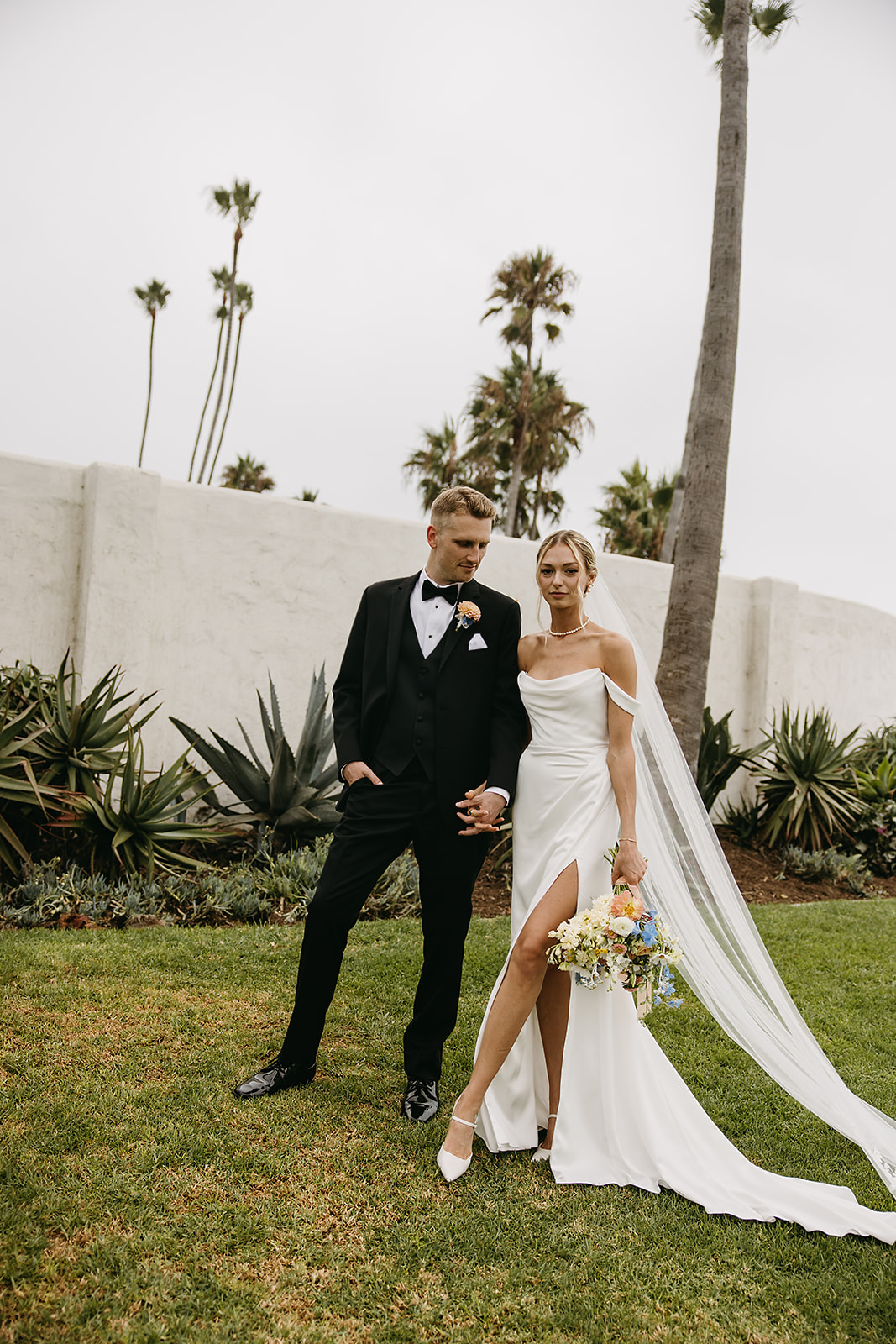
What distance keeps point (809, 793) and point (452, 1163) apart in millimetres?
7168

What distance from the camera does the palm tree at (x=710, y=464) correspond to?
7.88 meters

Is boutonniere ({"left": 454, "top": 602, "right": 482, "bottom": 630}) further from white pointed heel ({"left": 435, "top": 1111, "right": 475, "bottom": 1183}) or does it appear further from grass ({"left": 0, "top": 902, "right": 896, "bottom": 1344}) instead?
grass ({"left": 0, "top": 902, "right": 896, "bottom": 1344})

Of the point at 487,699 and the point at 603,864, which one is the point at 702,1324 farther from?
the point at 487,699

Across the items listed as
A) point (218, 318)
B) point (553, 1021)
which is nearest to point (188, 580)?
point (553, 1021)

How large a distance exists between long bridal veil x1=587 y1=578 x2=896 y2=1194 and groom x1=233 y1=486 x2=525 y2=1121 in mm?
540

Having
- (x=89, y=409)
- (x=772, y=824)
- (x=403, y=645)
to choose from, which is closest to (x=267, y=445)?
(x=89, y=409)

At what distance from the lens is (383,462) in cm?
2667

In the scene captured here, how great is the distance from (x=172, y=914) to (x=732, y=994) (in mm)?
3832

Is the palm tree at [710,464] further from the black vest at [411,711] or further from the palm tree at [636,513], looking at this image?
the palm tree at [636,513]

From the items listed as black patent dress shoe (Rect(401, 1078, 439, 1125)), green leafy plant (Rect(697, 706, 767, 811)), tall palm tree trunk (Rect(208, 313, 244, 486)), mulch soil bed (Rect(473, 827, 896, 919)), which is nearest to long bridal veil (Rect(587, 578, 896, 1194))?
black patent dress shoe (Rect(401, 1078, 439, 1125))

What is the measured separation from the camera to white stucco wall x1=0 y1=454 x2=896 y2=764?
7.16 m

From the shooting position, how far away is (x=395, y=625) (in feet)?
11.4

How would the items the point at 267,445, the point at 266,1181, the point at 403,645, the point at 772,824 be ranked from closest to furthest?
the point at 266,1181, the point at 403,645, the point at 772,824, the point at 267,445

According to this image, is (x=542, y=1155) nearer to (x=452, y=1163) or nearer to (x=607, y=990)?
(x=452, y=1163)
